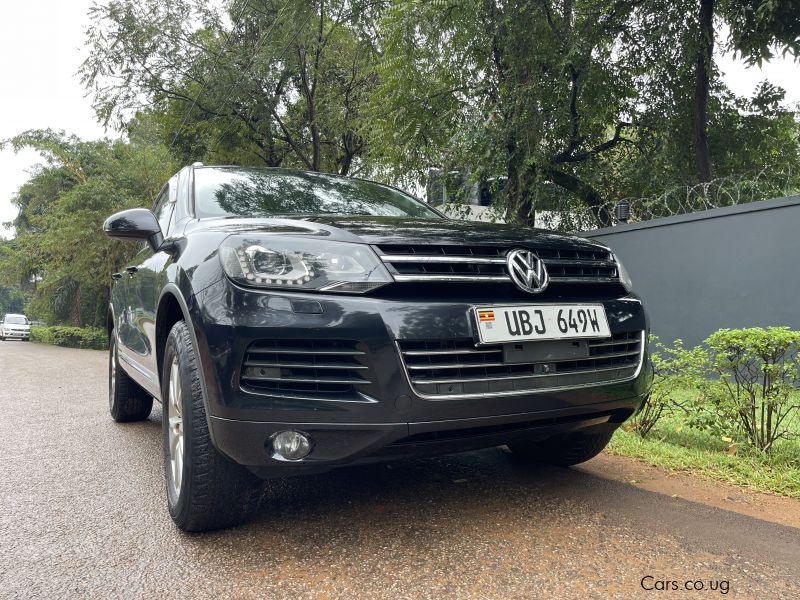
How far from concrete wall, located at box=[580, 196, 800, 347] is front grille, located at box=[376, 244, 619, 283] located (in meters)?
4.52

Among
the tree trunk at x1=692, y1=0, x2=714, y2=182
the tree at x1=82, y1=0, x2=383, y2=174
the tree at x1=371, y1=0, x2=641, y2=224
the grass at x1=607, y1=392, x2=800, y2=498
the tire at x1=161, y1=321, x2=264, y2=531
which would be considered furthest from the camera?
the tree at x1=82, y1=0, x2=383, y2=174

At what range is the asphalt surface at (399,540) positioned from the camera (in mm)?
1949

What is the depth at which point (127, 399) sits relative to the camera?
15.3ft

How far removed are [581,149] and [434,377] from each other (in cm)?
1049

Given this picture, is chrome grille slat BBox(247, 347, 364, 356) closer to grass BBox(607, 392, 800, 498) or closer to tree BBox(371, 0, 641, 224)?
grass BBox(607, 392, 800, 498)

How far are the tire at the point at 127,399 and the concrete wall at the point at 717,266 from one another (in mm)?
5675

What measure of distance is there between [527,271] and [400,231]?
498mm

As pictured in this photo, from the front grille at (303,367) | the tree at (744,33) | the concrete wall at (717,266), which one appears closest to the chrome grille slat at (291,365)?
the front grille at (303,367)

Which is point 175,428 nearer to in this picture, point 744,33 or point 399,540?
point 399,540

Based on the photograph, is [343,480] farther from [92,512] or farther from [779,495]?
[779,495]

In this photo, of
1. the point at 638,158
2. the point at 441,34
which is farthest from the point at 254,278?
the point at 638,158

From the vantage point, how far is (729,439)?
3539mm

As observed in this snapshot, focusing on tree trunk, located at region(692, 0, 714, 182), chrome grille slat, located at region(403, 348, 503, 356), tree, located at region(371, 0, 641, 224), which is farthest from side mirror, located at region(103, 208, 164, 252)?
tree trunk, located at region(692, 0, 714, 182)

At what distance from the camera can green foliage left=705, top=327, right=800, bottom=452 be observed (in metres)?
3.18
